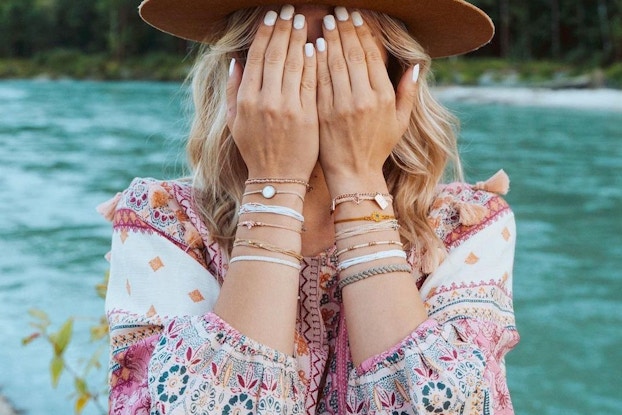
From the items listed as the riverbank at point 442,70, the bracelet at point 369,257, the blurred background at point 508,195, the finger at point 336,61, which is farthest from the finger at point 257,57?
the riverbank at point 442,70

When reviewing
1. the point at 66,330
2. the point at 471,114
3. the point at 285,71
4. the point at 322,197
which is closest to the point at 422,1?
the point at 285,71

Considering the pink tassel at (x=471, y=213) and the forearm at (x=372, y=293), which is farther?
the pink tassel at (x=471, y=213)

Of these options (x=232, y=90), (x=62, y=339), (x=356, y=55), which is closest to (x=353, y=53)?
(x=356, y=55)

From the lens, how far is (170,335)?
55.2 inches

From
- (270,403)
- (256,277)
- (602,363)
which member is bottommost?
(602,363)

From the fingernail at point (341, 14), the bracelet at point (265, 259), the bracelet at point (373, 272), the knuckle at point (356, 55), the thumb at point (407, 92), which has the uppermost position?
the fingernail at point (341, 14)

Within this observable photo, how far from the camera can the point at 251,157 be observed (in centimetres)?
150

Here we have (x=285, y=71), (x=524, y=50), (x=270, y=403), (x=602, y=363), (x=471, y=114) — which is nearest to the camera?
(x=270, y=403)

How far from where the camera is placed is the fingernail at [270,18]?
1517mm

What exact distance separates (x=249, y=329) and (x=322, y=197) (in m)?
0.35

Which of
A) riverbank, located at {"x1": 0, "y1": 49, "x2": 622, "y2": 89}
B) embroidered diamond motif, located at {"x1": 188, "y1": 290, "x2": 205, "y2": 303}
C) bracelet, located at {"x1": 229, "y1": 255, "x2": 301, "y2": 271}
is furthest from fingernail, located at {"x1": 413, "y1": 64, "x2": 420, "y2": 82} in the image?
riverbank, located at {"x1": 0, "y1": 49, "x2": 622, "y2": 89}

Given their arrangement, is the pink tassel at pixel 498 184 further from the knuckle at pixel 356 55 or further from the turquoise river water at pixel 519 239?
the turquoise river water at pixel 519 239

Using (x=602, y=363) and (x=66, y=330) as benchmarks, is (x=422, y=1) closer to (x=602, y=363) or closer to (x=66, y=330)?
(x=66, y=330)

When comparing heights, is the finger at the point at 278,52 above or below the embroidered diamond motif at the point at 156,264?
above
